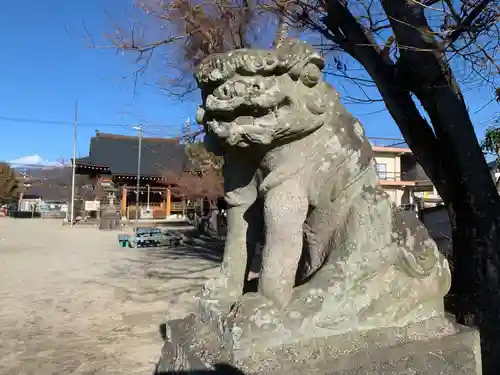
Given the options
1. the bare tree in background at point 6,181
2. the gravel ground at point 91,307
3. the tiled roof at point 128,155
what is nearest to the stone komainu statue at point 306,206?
the gravel ground at point 91,307

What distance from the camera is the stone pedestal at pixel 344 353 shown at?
1.39 meters

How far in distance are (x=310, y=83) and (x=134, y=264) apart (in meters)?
8.53

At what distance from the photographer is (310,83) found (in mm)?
1604

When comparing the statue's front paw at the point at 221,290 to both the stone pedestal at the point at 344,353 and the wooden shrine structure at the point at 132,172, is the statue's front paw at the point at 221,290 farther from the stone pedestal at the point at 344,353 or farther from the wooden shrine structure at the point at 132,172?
the wooden shrine structure at the point at 132,172

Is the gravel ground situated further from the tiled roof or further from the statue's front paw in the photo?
the tiled roof

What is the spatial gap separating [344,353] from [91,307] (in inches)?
192

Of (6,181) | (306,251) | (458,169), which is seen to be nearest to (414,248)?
(306,251)

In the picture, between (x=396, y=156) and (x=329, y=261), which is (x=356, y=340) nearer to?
(x=329, y=261)

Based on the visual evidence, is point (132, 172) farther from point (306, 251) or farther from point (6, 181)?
point (306, 251)

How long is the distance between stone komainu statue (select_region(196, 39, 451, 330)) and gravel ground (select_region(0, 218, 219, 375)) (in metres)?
2.39

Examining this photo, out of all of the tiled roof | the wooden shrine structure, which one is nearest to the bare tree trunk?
the wooden shrine structure

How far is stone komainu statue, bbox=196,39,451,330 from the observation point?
150 cm

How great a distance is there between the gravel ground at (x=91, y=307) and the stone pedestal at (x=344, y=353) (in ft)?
7.04

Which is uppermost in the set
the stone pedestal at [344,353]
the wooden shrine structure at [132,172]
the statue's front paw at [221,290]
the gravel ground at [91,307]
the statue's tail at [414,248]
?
the wooden shrine structure at [132,172]
